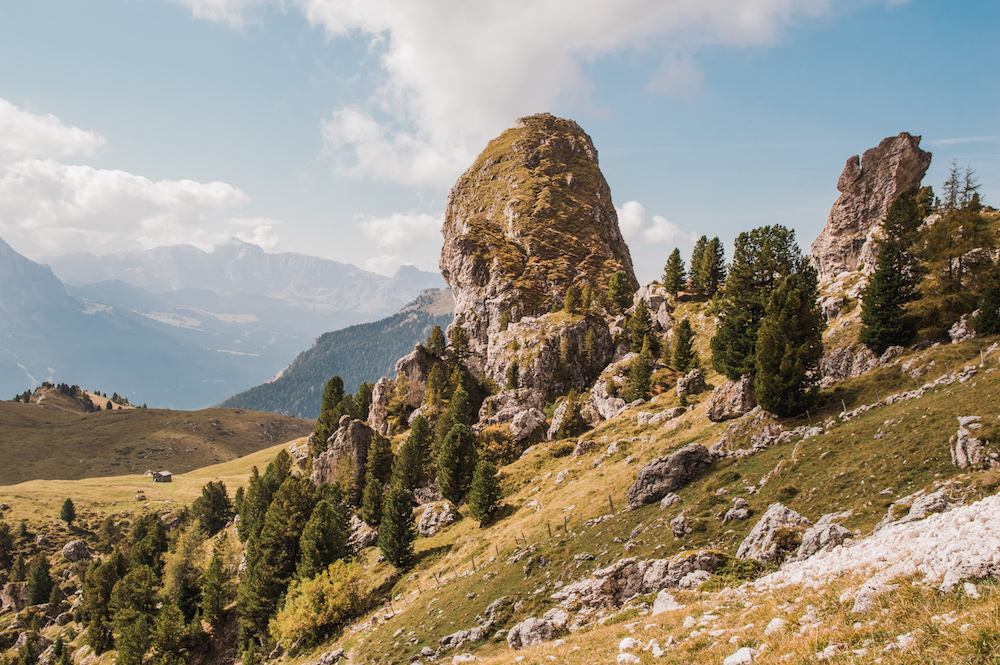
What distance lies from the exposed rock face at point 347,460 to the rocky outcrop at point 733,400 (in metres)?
73.2

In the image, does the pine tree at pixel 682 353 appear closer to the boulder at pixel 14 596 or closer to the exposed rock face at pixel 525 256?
the exposed rock face at pixel 525 256

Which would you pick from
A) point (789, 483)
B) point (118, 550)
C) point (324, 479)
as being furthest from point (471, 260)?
point (789, 483)

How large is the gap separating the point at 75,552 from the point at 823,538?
588 feet

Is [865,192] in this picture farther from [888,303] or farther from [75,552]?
[75,552]

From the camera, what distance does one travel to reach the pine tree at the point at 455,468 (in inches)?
3191

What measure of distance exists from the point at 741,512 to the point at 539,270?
131955mm

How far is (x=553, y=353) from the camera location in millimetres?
118750

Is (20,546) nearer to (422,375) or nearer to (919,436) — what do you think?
(422,375)

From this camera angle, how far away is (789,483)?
34969 millimetres

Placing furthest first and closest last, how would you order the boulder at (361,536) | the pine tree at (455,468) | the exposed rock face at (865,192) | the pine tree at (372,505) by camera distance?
the exposed rock face at (865,192) < the pine tree at (372,505) < the pine tree at (455,468) < the boulder at (361,536)

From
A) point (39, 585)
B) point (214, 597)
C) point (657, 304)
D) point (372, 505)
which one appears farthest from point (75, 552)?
point (657, 304)

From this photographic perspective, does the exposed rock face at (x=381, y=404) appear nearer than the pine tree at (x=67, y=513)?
Yes

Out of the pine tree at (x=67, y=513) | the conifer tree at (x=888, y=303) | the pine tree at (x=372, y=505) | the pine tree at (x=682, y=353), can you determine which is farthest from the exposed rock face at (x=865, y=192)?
the pine tree at (x=67, y=513)

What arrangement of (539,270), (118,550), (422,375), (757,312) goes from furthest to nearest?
(539,270) < (422,375) < (118,550) < (757,312)
